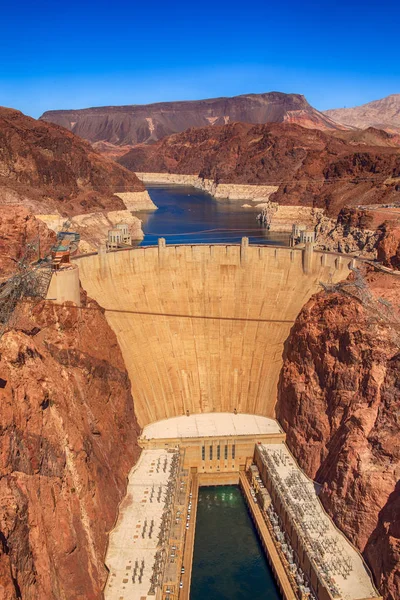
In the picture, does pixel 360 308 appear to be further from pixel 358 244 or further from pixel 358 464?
pixel 358 244

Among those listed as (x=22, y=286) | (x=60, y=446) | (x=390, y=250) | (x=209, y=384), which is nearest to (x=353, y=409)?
(x=209, y=384)

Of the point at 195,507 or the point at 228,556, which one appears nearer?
the point at 228,556

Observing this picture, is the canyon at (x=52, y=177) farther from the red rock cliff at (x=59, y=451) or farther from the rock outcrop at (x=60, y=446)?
the red rock cliff at (x=59, y=451)

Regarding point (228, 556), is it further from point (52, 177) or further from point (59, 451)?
point (52, 177)

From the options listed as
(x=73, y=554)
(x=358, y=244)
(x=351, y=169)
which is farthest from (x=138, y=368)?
(x=351, y=169)

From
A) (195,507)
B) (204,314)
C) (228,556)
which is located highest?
(204,314)

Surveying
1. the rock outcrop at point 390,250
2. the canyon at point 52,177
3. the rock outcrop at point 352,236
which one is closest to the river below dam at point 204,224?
the canyon at point 52,177
